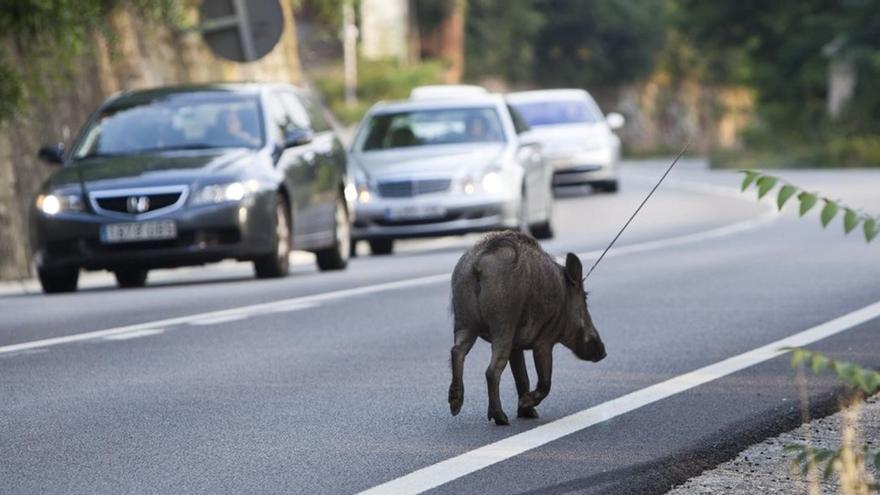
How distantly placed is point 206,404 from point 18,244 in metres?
13.5

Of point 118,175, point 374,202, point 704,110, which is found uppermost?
point 118,175

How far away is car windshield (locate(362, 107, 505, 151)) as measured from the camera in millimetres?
25000

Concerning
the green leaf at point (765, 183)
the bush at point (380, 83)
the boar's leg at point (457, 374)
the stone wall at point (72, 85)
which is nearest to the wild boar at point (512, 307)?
the boar's leg at point (457, 374)

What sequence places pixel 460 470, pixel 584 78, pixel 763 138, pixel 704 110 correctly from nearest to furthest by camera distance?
pixel 460 470
pixel 763 138
pixel 584 78
pixel 704 110

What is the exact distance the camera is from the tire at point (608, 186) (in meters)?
38.6

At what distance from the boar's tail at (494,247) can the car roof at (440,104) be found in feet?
54.6

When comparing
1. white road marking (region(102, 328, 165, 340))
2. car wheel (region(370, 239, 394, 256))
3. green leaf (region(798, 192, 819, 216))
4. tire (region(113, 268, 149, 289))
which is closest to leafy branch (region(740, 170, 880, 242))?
green leaf (region(798, 192, 819, 216))

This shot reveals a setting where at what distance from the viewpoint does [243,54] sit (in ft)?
72.7

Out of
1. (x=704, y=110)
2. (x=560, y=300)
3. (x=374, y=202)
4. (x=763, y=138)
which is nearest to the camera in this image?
(x=560, y=300)

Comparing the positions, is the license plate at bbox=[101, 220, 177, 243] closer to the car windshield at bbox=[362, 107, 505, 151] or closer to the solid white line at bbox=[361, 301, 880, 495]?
the solid white line at bbox=[361, 301, 880, 495]

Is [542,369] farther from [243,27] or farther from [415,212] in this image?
[415,212]

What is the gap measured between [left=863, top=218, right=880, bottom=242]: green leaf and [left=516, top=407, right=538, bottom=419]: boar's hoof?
2784mm

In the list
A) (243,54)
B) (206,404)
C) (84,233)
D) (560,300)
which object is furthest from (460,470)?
(243,54)

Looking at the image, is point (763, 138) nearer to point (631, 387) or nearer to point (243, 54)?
point (243, 54)
